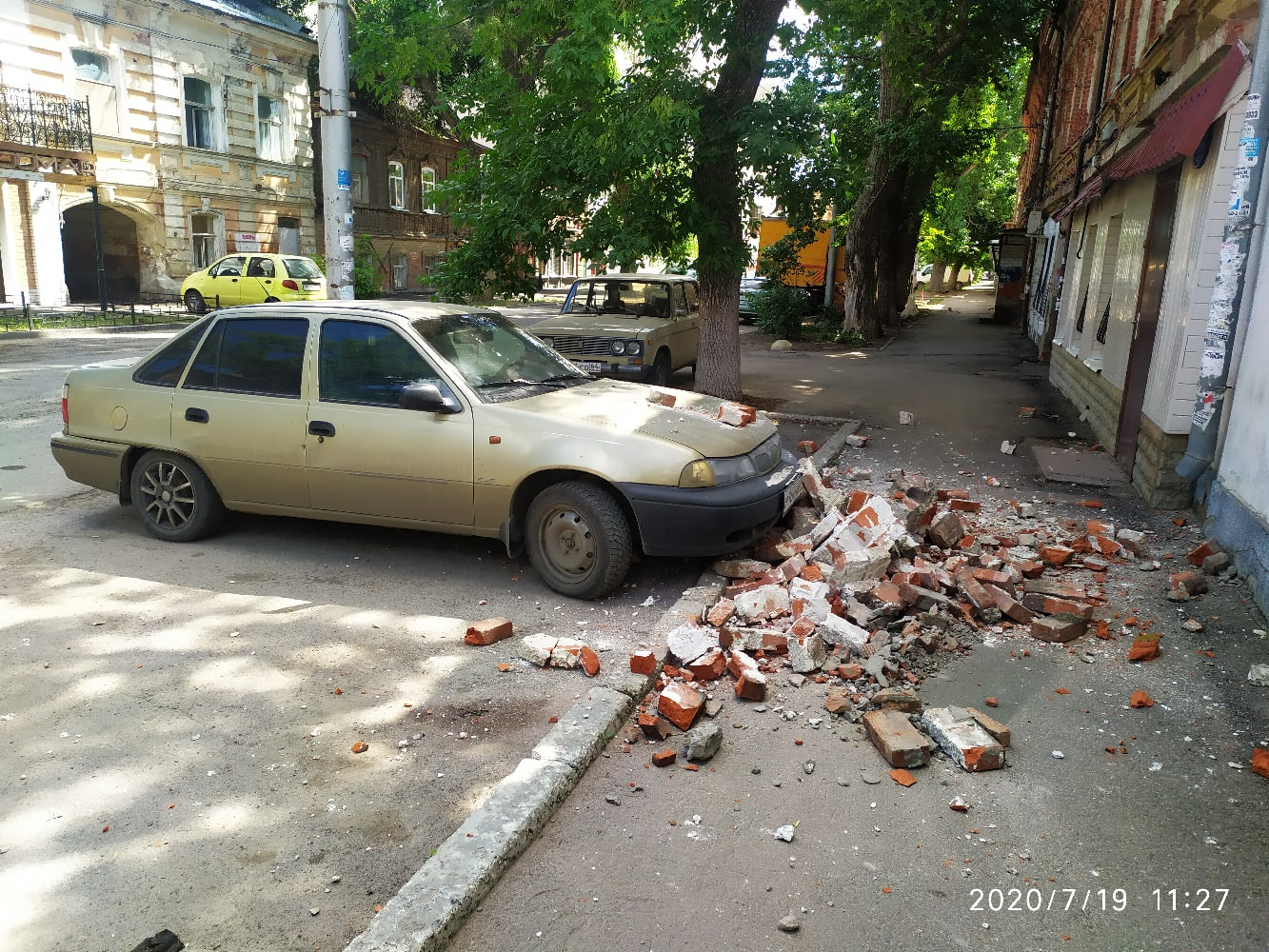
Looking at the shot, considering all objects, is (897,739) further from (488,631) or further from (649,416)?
(649,416)

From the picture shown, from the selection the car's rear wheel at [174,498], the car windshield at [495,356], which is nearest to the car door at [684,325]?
the car windshield at [495,356]

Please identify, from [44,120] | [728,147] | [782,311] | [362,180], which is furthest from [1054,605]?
[362,180]

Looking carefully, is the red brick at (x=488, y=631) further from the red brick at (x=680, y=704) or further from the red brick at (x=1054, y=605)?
the red brick at (x=1054, y=605)

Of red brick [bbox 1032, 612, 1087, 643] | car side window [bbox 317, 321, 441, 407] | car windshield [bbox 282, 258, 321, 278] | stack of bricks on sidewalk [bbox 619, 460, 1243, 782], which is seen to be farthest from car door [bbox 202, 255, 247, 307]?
red brick [bbox 1032, 612, 1087, 643]

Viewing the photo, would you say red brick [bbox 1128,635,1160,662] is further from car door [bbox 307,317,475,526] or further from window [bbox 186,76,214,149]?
window [bbox 186,76,214,149]

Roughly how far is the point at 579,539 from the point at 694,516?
70 centimetres

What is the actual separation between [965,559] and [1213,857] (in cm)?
267

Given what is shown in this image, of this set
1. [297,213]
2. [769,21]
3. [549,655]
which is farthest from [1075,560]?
[297,213]

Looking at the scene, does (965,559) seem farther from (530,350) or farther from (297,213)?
(297,213)

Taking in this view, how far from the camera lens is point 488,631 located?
4.75 metres

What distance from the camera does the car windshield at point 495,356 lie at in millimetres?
5660

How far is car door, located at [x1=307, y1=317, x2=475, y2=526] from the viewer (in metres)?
5.41

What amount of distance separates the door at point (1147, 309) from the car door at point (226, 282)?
2033 cm

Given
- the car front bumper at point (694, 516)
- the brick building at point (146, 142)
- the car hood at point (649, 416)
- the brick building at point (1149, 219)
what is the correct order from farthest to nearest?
1. the brick building at point (146, 142)
2. the brick building at point (1149, 219)
3. the car hood at point (649, 416)
4. the car front bumper at point (694, 516)
